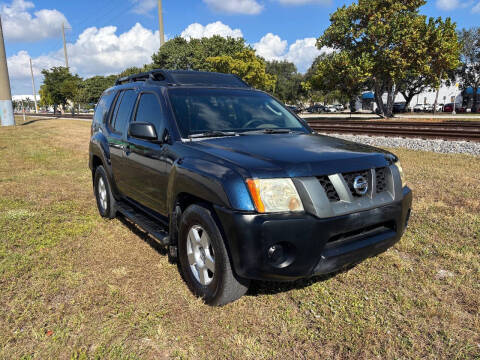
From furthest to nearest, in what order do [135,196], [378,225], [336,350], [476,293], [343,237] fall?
1. [135,196]
2. [476,293]
3. [378,225]
4. [343,237]
5. [336,350]

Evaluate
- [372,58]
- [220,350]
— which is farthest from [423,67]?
[220,350]

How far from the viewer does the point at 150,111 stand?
386 centimetres

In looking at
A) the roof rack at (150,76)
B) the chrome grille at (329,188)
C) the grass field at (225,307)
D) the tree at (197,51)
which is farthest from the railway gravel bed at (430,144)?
the tree at (197,51)

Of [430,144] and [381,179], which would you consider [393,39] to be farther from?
[381,179]

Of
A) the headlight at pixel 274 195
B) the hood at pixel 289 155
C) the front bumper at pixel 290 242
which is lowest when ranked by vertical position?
the front bumper at pixel 290 242

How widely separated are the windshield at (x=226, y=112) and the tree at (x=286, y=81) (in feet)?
225

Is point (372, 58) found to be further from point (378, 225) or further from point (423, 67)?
point (378, 225)

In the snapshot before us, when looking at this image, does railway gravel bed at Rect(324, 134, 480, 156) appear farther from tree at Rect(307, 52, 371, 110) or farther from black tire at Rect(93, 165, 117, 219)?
tree at Rect(307, 52, 371, 110)

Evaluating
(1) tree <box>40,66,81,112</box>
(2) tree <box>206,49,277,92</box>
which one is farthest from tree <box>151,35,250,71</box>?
(1) tree <box>40,66,81,112</box>

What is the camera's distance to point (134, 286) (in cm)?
338

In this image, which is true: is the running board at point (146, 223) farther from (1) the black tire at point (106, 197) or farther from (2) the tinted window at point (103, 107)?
(2) the tinted window at point (103, 107)

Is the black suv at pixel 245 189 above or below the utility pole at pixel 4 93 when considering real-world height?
below

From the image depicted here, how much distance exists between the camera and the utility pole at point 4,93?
28.6m

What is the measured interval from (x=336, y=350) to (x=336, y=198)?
1.01m
